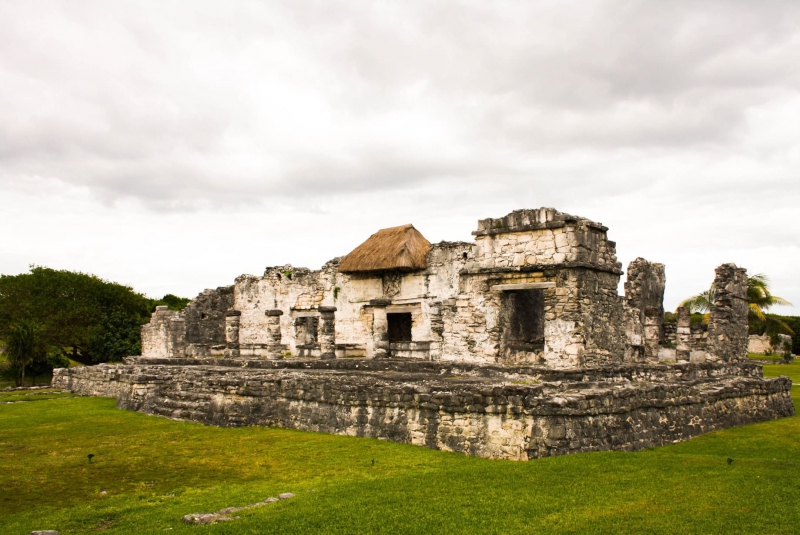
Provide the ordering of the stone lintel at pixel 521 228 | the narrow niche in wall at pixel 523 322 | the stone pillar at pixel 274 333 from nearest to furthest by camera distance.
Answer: the stone lintel at pixel 521 228 → the narrow niche in wall at pixel 523 322 → the stone pillar at pixel 274 333

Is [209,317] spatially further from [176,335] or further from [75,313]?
[75,313]

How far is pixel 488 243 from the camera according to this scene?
13.1 m

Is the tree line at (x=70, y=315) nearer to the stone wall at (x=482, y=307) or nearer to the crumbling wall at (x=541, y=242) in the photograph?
the stone wall at (x=482, y=307)

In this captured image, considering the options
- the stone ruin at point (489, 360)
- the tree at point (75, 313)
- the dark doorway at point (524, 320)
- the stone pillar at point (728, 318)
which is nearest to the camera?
the stone ruin at point (489, 360)

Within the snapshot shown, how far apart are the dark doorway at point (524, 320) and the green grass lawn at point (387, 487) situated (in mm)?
4659

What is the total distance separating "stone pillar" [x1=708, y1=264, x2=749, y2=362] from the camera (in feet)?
49.3

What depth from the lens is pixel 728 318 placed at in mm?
15062

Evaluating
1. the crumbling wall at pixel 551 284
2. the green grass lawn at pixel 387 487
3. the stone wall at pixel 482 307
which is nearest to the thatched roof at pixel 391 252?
the stone wall at pixel 482 307

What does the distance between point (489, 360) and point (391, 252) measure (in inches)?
289

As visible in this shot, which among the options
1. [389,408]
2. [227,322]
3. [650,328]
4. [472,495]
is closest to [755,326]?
[650,328]

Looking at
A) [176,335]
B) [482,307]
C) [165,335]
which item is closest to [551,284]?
[482,307]

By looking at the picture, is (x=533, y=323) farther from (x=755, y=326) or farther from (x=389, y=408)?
(x=755, y=326)

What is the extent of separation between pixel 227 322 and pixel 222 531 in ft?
59.6

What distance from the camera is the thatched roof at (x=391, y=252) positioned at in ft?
63.0
